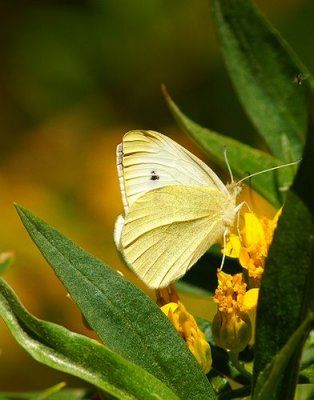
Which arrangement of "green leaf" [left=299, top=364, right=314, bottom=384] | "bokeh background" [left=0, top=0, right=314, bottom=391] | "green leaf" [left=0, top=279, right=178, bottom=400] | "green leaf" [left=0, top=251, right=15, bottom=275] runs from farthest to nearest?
"bokeh background" [left=0, top=0, right=314, bottom=391] → "green leaf" [left=0, top=251, right=15, bottom=275] → "green leaf" [left=299, top=364, right=314, bottom=384] → "green leaf" [left=0, top=279, right=178, bottom=400]

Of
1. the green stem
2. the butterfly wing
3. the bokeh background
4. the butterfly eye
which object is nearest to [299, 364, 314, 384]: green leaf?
the green stem

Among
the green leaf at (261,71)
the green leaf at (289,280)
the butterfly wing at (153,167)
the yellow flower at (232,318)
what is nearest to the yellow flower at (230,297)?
the yellow flower at (232,318)

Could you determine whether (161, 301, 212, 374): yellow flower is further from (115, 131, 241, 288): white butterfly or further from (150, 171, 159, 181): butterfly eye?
(150, 171, 159, 181): butterfly eye

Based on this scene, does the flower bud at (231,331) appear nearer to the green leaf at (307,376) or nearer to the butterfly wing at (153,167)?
the green leaf at (307,376)

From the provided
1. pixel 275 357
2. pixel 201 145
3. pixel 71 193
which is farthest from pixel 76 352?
pixel 71 193

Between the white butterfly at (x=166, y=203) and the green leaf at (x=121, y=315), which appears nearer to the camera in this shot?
the green leaf at (x=121, y=315)

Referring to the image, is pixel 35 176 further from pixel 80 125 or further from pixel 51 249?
pixel 51 249
